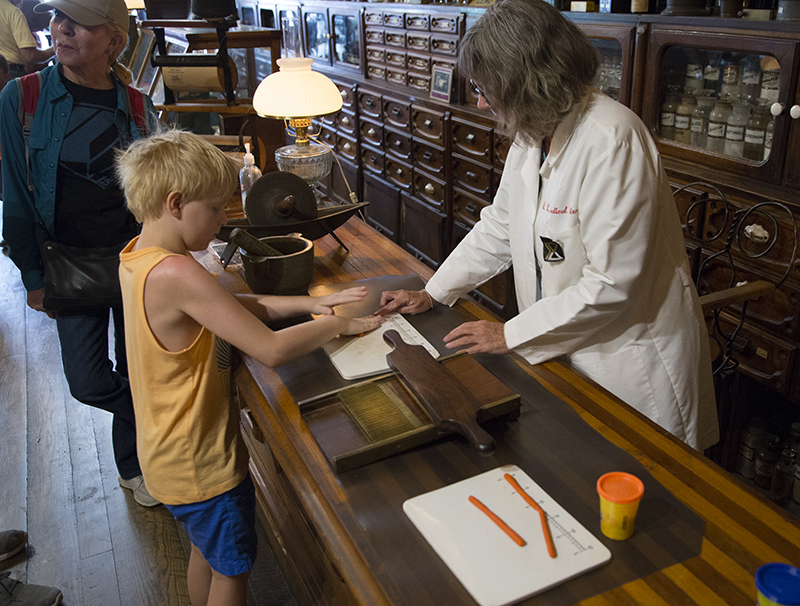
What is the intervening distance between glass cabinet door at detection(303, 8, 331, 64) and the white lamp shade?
226 cm

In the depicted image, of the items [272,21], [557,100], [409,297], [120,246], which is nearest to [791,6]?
[557,100]

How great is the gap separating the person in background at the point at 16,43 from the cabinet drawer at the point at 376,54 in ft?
8.09

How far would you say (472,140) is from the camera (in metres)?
3.48

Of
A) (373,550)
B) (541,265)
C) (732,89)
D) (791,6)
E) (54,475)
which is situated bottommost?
(54,475)

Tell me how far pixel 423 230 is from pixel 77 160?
236 centimetres

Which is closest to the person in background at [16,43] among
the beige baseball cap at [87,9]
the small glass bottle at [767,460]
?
the beige baseball cap at [87,9]

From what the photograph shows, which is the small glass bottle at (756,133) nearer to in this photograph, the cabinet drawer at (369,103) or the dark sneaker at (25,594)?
the cabinet drawer at (369,103)

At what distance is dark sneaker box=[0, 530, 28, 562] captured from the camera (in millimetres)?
2268

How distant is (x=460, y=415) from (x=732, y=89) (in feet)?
5.99

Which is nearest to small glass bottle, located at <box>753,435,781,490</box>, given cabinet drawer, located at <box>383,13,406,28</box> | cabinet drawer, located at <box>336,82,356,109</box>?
cabinet drawer, located at <box>383,13,406,28</box>

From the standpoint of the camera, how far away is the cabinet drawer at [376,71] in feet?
13.9

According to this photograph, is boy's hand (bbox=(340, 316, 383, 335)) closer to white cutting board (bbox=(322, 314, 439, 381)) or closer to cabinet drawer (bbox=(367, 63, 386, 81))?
white cutting board (bbox=(322, 314, 439, 381))

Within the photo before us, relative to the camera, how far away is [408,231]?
4.33 meters

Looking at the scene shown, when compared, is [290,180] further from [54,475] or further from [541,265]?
[54,475]
